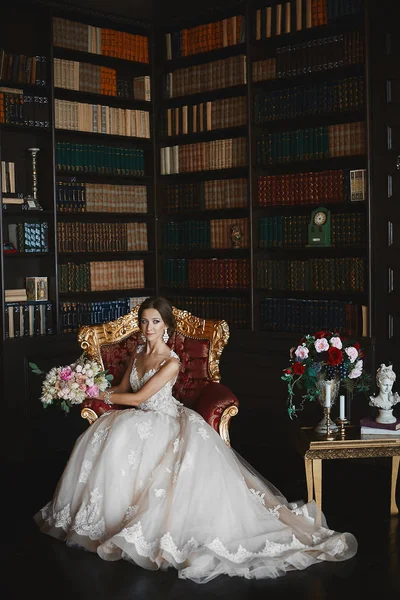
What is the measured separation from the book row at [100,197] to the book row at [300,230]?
1.11 meters

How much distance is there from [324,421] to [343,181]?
1.98 metres

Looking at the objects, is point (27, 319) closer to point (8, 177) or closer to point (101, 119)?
point (8, 177)

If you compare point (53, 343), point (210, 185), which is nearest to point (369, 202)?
point (210, 185)

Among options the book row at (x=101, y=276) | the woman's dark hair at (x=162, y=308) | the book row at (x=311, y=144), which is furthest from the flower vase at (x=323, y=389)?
the book row at (x=101, y=276)

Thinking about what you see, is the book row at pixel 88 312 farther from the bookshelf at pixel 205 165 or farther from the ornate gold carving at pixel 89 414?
the ornate gold carving at pixel 89 414

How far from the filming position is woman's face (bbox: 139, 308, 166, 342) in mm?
4949

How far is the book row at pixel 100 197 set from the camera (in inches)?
268

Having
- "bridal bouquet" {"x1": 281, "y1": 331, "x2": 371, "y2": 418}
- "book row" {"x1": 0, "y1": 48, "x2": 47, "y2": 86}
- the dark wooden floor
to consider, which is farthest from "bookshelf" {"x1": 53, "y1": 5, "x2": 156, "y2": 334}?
"bridal bouquet" {"x1": 281, "y1": 331, "x2": 371, "y2": 418}

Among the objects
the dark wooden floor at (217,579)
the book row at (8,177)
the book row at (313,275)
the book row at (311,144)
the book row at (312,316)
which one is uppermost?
the book row at (311,144)

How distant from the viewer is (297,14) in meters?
6.32

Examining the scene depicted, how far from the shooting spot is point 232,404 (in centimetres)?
512

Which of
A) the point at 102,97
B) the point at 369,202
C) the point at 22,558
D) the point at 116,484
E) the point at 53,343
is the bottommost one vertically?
the point at 22,558

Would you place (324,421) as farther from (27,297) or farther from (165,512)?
(27,297)

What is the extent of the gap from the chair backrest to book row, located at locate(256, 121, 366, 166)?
1.58 m
